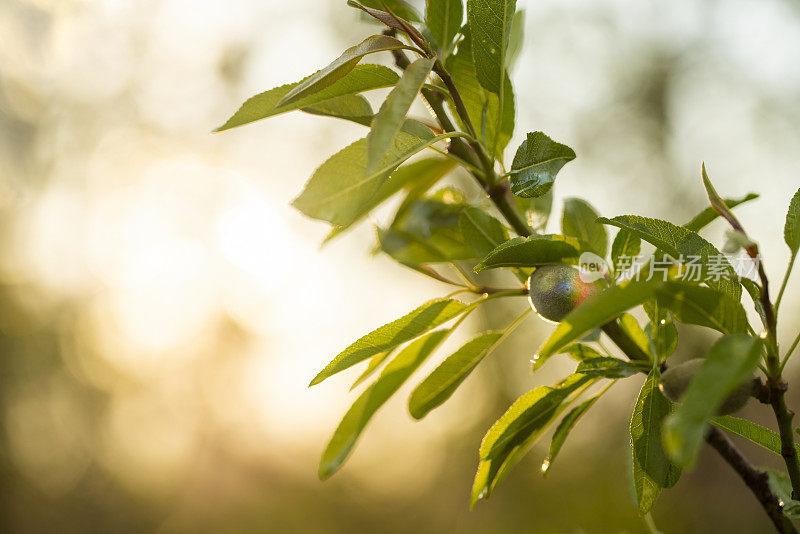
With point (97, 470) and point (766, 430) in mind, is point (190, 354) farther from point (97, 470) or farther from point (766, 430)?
point (766, 430)

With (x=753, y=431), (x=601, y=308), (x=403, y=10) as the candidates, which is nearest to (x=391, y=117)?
(x=601, y=308)

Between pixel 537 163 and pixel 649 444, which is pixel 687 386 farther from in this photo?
pixel 537 163

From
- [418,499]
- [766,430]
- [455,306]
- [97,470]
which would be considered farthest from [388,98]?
[97,470]

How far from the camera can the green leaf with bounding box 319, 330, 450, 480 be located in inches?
15.0

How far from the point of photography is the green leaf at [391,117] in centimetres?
36

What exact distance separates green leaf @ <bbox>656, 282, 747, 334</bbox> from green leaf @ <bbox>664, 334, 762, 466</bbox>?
0.14ft

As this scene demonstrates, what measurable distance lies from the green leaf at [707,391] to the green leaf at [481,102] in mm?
302

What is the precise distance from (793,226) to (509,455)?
11.2 inches

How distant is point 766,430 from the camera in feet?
1.74

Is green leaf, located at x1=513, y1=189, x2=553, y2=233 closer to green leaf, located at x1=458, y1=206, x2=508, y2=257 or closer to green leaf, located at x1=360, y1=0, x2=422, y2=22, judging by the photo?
green leaf, located at x1=458, y1=206, x2=508, y2=257

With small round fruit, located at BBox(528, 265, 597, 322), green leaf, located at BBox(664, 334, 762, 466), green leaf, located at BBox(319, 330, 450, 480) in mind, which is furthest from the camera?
small round fruit, located at BBox(528, 265, 597, 322)

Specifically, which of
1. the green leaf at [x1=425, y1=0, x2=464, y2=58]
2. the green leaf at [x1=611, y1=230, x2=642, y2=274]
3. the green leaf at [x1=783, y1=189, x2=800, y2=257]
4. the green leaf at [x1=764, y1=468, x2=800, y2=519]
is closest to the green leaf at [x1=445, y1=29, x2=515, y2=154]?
the green leaf at [x1=425, y1=0, x2=464, y2=58]

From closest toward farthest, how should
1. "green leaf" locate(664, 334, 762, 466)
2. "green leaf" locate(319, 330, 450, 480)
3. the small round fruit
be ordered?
1. "green leaf" locate(664, 334, 762, 466)
2. "green leaf" locate(319, 330, 450, 480)
3. the small round fruit

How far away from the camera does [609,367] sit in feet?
1.63
